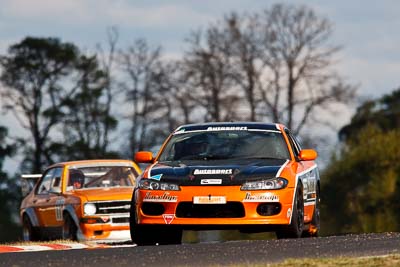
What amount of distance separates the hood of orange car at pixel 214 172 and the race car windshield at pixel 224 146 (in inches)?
20.8

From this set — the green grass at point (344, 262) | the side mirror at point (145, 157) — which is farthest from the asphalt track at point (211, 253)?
the side mirror at point (145, 157)

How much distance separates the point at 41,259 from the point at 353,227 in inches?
1635

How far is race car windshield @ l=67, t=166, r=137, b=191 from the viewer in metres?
21.7

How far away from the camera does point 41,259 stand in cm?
1206

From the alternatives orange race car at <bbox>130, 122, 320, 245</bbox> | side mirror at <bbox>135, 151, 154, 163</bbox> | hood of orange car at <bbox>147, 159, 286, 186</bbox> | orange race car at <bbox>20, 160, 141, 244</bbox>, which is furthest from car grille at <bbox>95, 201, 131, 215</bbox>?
hood of orange car at <bbox>147, 159, 286, 186</bbox>

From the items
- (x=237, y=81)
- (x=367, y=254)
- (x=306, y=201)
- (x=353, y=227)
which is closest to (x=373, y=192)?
(x=353, y=227)

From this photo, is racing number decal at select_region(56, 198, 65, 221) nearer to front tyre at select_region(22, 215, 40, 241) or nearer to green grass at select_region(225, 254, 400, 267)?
front tyre at select_region(22, 215, 40, 241)

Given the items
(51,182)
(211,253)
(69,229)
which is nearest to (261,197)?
(211,253)

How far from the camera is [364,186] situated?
183 feet

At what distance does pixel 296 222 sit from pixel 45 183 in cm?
828

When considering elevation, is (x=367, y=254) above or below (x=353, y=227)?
above

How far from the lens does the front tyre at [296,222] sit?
590 inches

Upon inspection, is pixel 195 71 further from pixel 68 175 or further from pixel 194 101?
pixel 68 175

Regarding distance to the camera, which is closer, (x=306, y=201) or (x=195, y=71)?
(x=306, y=201)
